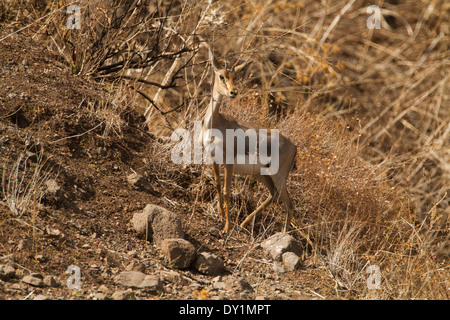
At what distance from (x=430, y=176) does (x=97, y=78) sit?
26.3 feet

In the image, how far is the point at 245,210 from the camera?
25.7 feet

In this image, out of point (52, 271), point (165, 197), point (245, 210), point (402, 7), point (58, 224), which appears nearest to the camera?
point (52, 271)

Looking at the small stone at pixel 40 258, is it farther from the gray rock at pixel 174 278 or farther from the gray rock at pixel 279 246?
the gray rock at pixel 279 246

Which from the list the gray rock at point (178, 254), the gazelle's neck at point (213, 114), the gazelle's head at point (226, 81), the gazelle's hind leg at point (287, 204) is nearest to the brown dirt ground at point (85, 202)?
the gray rock at point (178, 254)

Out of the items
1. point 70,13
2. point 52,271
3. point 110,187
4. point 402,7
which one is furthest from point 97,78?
point 402,7

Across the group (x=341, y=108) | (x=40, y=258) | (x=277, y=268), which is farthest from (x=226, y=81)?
(x=341, y=108)

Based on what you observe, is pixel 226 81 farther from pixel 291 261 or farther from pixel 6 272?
pixel 6 272

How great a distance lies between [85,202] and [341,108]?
8917mm

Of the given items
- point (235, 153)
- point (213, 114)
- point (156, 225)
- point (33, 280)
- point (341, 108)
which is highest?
point (213, 114)

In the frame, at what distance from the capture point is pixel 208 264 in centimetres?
598

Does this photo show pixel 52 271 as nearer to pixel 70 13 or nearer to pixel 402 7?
pixel 70 13

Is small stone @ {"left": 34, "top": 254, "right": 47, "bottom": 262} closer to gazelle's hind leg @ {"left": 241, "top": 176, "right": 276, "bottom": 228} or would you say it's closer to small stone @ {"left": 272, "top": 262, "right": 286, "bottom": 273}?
small stone @ {"left": 272, "top": 262, "right": 286, "bottom": 273}

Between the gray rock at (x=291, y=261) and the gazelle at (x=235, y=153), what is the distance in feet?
2.85

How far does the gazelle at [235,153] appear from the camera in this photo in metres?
7.12
